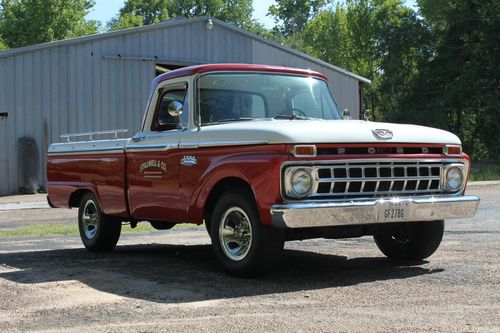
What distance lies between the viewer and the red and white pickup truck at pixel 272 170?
20.7 ft

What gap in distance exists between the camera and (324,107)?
26.2 feet

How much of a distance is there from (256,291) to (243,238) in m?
0.66

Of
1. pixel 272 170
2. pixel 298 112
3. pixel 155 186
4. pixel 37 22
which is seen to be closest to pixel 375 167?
pixel 272 170

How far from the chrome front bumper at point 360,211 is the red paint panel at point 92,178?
2.88 metres

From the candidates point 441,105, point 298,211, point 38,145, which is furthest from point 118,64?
point 441,105

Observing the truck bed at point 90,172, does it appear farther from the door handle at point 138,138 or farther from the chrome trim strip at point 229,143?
the chrome trim strip at point 229,143

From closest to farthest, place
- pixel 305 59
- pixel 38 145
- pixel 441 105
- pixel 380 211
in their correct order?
pixel 380 211, pixel 38 145, pixel 305 59, pixel 441 105

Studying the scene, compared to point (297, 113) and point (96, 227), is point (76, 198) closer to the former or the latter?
point (96, 227)

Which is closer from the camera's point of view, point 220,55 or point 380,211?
point 380,211

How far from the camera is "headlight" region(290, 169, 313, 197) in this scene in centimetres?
624

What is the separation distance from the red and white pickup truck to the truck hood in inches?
0.5

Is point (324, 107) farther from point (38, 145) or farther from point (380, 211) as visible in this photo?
point (38, 145)

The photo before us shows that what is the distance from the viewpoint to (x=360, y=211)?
643 centimetres

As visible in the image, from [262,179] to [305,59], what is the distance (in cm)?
2228
